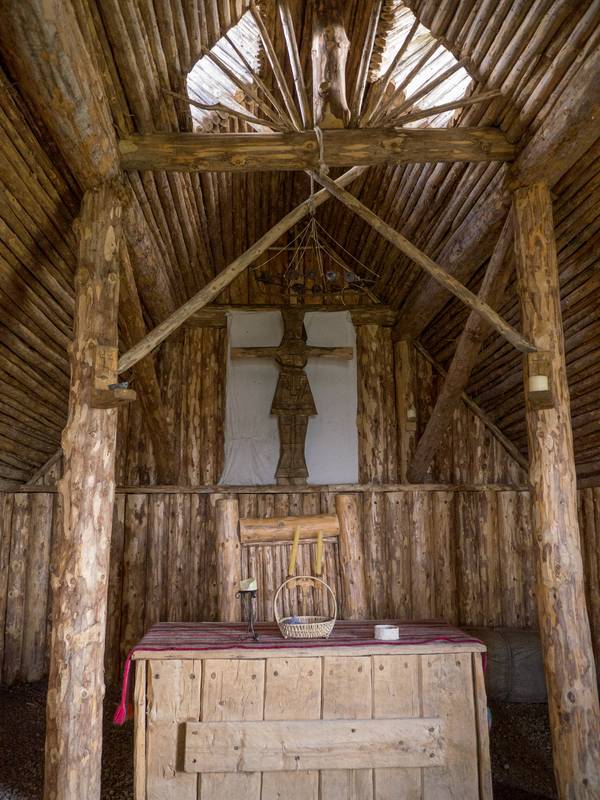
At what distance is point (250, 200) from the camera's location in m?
7.04

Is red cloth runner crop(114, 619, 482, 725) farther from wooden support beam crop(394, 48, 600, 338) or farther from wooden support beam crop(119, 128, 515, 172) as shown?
wooden support beam crop(119, 128, 515, 172)

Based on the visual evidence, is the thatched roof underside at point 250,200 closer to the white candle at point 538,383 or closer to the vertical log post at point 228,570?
the white candle at point 538,383

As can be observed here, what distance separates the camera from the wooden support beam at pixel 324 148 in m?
4.76

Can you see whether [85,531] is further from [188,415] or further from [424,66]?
[424,66]

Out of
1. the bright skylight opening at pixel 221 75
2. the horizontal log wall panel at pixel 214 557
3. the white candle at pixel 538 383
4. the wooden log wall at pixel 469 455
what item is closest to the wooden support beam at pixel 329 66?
the bright skylight opening at pixel 221 75

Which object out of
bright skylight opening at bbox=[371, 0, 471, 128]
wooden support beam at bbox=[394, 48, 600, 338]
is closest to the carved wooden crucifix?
wooden support beam at bbox=[394, 48, 600, 338]

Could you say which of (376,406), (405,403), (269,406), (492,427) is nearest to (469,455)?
(492,427)

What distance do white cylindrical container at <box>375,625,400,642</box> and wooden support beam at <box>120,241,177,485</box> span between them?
9.83 feet

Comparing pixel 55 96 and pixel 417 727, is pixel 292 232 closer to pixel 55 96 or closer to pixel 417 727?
pixel 55 96

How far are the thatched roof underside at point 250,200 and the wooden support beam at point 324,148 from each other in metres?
0.17

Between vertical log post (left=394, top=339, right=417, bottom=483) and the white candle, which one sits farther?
vertical log post (left=394, top=339, right=417, bottom=483)

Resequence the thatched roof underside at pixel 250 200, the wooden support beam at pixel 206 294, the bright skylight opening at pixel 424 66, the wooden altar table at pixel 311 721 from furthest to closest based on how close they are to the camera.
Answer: the bright skylight opening at pixel 424 66
the wooden support beam at pixel 206 294
the thatched roof underside at pixel 250 200
the wooden altar table at pixel 311 721

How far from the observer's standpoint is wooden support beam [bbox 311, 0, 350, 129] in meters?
4.71

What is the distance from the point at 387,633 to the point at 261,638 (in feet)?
2.45
